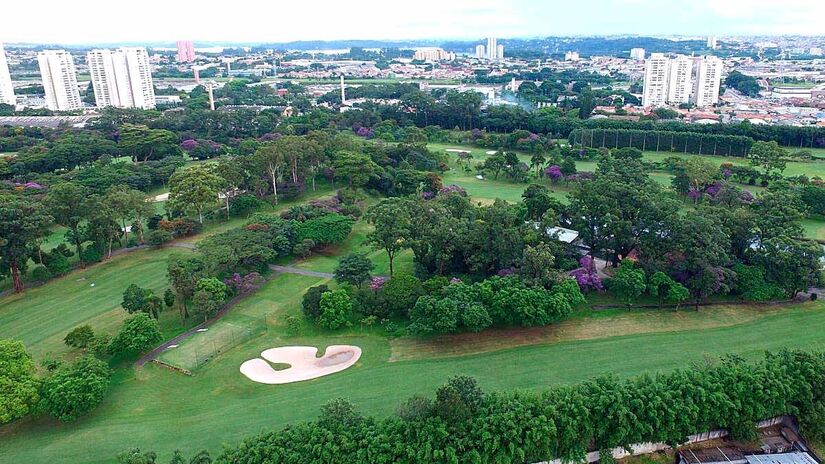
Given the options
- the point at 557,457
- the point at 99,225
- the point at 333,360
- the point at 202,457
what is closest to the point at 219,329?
the point at 333,360

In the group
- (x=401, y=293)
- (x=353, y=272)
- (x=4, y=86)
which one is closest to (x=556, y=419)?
(x=401, y=293)

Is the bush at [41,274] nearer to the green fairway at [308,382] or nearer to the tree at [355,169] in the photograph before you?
the green fairway at [308,382]

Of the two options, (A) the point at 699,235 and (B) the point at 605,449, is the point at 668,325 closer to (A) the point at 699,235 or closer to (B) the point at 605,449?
(A) the point at 699,235

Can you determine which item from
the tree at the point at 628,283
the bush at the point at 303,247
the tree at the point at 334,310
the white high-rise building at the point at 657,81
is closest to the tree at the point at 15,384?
the tree at the point at 334,310

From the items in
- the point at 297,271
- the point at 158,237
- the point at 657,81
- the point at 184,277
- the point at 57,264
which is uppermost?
the point at 657,81

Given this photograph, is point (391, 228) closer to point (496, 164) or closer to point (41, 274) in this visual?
point (41, 274)

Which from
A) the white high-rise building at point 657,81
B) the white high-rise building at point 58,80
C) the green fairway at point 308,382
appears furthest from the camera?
the white high-rise building at point 657,81

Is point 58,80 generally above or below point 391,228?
above
